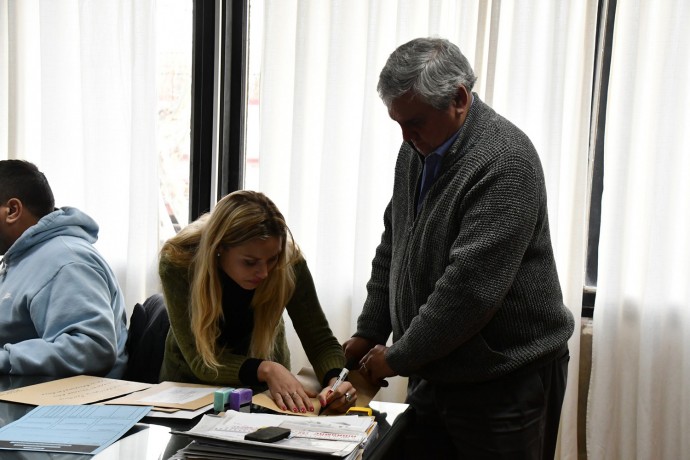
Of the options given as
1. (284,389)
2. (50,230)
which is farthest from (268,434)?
(50,230)

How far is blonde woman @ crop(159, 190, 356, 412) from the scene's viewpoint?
191cm

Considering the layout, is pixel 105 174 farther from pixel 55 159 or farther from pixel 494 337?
pixel 494 337

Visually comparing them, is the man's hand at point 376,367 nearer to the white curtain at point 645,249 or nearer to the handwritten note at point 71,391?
the handwritten note at point 71,391

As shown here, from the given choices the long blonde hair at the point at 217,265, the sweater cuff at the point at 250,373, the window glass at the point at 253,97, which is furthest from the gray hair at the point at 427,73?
the window glass at the point at 253,97

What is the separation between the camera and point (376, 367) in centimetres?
185

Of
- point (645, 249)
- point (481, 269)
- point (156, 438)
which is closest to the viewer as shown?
point (156, 438)

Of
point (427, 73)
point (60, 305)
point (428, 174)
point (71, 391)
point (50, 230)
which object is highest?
point (427, 73)

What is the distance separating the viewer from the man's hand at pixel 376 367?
1.81 m

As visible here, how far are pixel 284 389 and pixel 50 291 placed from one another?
0.69 metres

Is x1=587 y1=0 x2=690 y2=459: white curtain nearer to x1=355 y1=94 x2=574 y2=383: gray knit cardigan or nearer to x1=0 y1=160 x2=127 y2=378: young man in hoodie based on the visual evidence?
x1=355 y1=94 x2=574 y2=383: gray knit cardigan

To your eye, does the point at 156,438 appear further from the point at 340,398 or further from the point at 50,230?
the point at 50,230

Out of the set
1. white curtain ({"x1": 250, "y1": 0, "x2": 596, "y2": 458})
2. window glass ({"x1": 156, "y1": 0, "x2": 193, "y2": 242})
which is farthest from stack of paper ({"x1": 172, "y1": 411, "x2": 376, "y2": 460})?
window glass ({"x1": 156, "y1": 0, "x2": 193, "y2": 242})

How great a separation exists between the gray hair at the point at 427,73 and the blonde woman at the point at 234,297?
50 cm

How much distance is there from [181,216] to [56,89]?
2.41 feet
